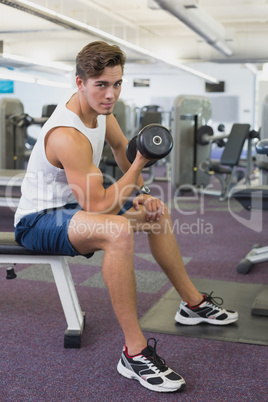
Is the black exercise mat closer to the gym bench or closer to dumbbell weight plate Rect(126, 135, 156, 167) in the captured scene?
the gym bench

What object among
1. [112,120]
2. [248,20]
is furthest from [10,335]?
[248,20]

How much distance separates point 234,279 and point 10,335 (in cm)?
132

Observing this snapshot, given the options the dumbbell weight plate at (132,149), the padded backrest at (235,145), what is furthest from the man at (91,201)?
the padded backrest at (235,145)

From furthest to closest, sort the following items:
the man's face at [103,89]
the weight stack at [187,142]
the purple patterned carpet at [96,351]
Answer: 1. the weight stack at [187,142]
2. the man's face at [103,89]
3. the purple patterned carpet at [96,351]

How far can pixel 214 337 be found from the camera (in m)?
2.00

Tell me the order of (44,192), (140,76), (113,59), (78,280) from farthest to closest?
1. (140,76)
2. (78,280)
3. (44,192)
4. (113,59)

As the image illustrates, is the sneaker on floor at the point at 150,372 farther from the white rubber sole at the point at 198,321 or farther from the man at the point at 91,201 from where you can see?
the white rubber sole at the point at 198,321

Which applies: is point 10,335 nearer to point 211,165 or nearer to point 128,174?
point 128,174

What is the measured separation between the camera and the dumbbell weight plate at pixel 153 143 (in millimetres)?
1630

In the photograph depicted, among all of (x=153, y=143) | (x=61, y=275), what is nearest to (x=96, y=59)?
(x=153, y=143)

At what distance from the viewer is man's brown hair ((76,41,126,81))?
5.46 ft

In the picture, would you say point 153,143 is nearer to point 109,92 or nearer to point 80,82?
point 109,92

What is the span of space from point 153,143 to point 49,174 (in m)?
0.42

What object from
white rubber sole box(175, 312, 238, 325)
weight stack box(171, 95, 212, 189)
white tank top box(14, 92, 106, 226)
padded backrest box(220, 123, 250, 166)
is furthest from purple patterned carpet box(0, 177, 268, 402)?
weight stack box(171, 95, 212, 189)
